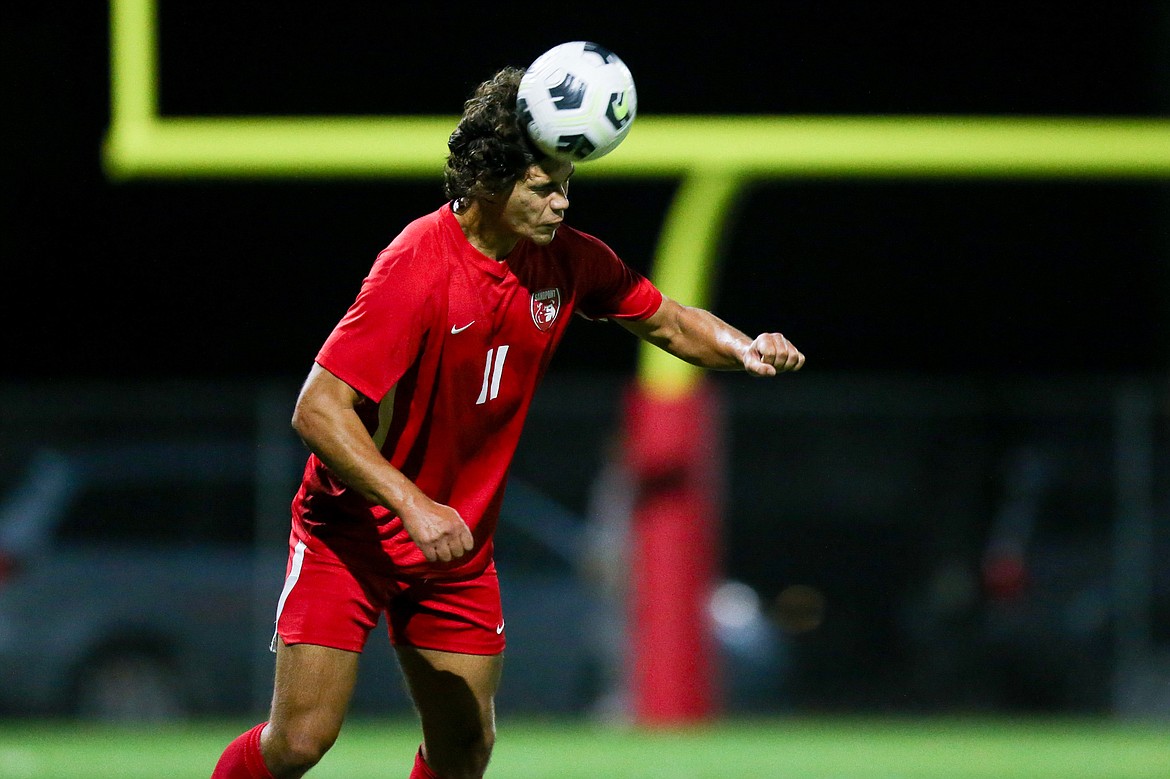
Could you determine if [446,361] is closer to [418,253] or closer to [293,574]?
[418,253]

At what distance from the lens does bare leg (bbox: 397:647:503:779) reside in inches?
183

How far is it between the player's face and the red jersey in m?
0.14

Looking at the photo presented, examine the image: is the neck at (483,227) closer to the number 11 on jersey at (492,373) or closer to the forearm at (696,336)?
the number 11 on jersey at (492,373)

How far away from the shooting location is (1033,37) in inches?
625

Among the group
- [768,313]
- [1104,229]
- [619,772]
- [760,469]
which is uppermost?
[1104,229]

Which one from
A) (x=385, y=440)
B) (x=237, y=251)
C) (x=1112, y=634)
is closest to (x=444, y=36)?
(x=237, y=251)

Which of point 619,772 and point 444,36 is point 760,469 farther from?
point 444,36

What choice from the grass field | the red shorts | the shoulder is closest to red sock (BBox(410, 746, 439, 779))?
the red shorts

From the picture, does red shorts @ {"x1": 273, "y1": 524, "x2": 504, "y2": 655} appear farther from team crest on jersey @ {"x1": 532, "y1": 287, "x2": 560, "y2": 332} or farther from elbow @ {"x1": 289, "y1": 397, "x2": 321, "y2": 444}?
team crest on jersey @ {"x1": 532, "y1": 287, "x2": 560, "y2": 332}

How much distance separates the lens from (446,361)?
443cm

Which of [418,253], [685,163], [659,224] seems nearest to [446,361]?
[418,253]

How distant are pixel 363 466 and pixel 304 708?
2.16 ft

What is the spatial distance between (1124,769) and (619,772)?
6.85ft

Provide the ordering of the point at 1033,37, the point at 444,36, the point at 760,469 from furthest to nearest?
1. the point at 444,36
2. the point at 1033,37
3. the point at 760,469
